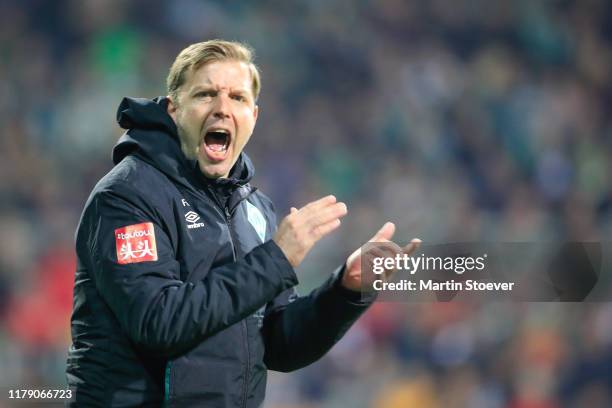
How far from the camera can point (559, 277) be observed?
11.5ft

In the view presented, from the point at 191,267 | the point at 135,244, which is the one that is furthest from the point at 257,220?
the point at 135,244

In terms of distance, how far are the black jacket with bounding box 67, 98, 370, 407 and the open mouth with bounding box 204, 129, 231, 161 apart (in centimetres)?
5

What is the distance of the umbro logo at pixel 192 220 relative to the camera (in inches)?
69.0

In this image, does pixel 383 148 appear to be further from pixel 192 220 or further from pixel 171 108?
pixel 192 220

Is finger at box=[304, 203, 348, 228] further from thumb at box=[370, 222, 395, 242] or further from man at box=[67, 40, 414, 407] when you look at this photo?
thumb at box=[370, 222, 395, 242]

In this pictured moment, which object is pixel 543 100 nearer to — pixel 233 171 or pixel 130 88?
pixel 130 88

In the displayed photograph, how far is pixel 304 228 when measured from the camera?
1.70m

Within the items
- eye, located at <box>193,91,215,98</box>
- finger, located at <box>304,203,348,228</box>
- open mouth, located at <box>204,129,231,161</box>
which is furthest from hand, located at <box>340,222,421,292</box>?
eye, located at <box>193,91,215,98</box>

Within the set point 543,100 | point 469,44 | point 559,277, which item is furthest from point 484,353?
point 469,44

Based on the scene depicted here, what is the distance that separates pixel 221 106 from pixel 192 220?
30cm

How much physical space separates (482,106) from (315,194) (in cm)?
117

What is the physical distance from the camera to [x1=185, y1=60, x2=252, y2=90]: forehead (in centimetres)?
190

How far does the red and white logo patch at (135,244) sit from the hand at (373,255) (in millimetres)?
439

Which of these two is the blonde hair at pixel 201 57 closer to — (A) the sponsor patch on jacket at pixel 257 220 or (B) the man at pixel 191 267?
(B) the man at pixel 191 267
